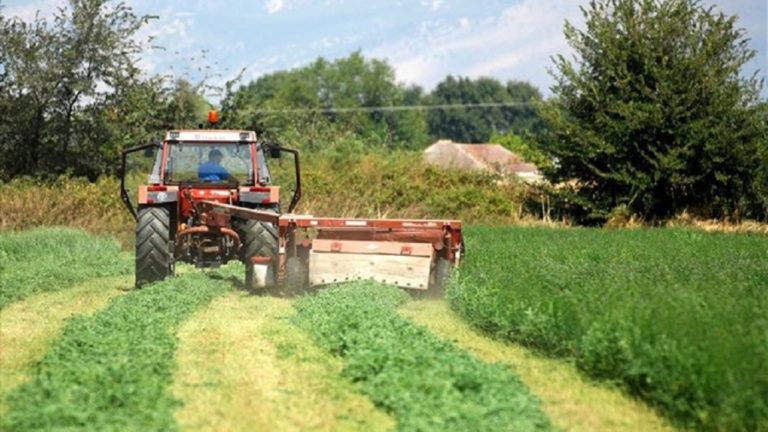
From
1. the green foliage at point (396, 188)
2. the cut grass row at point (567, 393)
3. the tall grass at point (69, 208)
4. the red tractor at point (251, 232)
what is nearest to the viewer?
the cut grass row at point (567, 393)

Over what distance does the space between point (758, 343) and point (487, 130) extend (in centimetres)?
11817

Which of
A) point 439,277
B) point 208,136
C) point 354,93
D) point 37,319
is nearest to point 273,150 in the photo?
point 208,136

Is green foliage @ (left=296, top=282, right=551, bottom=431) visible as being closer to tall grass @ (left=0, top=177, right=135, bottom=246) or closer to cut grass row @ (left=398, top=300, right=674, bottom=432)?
cut grass row @ (left=398, top=300, right=674, bottom=432)

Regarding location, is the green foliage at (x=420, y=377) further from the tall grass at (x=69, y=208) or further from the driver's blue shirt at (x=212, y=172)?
the tall grass at (x=69, y=208)

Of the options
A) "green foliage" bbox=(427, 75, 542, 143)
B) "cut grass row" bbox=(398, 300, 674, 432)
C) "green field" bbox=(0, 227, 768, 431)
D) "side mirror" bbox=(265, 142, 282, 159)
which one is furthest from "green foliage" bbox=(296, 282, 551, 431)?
"green foliage" bbox=(427, 75, 542, 143)

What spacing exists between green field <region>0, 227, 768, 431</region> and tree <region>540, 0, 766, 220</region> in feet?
57.1

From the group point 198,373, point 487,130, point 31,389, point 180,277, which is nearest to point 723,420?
point 198,373

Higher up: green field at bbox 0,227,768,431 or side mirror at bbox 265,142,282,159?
side mirror at bbox 265,142,282,159

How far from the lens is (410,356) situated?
27.1 ft

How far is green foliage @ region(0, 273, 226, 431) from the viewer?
6.62 metres

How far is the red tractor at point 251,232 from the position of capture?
1395 cm

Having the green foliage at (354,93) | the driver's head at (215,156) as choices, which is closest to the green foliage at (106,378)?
the driver's head at (215,156)

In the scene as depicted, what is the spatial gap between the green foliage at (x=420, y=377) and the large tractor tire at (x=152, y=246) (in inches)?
156

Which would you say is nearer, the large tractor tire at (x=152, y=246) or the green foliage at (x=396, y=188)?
the large tractor tire at (x=152, y=246)
